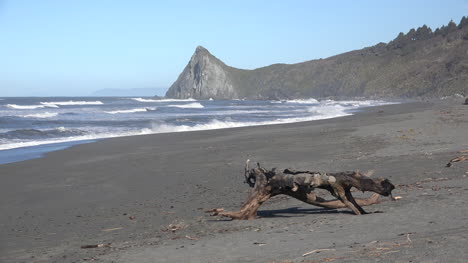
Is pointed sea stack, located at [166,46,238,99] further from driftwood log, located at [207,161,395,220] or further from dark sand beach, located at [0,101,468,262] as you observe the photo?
driftwood log, located at [207,161,395,220]

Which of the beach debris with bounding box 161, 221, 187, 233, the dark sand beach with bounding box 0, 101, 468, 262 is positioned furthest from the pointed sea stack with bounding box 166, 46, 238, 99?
the beach debris with bounding box 161, 221, 187, 233

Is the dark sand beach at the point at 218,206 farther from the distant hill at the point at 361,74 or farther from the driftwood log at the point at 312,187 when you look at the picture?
the distant hill at the point at 361,74

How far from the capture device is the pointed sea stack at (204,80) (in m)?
164

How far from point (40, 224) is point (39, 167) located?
6516 millimetres

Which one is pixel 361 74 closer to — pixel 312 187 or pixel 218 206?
pixel 218 206

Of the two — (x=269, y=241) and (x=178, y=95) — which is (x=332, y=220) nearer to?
(x=269, y=241)

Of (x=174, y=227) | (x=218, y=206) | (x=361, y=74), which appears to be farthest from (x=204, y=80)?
(x=174, y=227)

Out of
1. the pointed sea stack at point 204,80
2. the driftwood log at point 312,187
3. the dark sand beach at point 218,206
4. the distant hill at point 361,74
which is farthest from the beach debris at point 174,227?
the pointed sea stack at point 204,80

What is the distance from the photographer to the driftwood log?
6.40 metres

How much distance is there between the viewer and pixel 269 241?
210 inches

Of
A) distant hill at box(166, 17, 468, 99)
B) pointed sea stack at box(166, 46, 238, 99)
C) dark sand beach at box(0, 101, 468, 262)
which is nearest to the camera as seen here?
dark sand beach at box(0, 101, 468, 262)

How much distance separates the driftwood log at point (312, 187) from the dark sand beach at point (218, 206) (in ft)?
0.60

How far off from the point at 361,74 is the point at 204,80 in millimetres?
54876

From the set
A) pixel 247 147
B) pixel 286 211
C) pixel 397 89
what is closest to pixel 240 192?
pixel 286 211
